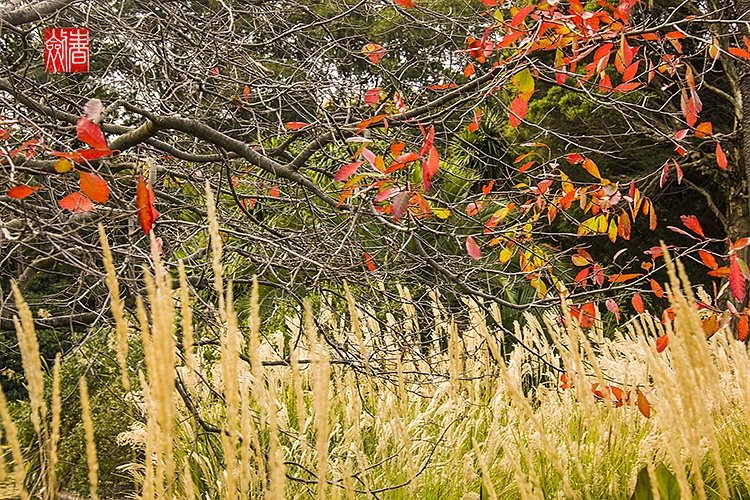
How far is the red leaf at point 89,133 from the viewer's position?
4.10 ft

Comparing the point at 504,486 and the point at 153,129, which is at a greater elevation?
the point at 153,129

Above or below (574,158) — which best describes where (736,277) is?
below

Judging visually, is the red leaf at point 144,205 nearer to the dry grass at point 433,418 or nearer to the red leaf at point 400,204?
the dry grass at point 433,418

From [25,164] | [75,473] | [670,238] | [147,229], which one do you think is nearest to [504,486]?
[147,229]

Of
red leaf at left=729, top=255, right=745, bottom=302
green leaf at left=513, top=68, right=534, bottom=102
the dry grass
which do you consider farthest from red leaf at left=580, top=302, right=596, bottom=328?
green leaf at left=513, top=68, right=534, bottom=102

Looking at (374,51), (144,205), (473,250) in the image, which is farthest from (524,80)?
(144,205)

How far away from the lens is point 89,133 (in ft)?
4.15

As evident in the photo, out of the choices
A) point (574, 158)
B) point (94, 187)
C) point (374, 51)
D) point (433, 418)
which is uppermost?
point (374, 51)

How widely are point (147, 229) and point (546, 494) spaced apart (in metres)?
1.63

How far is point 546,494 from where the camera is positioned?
7.18 ft

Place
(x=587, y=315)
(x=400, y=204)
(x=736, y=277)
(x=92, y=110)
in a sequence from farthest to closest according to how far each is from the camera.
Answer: (x=587, y=315), (x=736, y=277), (x=400, y=204), (x=92, y=110)

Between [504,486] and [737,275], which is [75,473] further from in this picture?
[737,275]

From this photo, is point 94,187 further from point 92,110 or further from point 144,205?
point 92,110

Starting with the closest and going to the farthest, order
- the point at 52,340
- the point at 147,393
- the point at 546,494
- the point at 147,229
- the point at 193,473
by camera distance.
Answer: the point at 147,393 < the point at 147,229 < the point at 546,494 < the point at 193,473 < the point at 52,340
